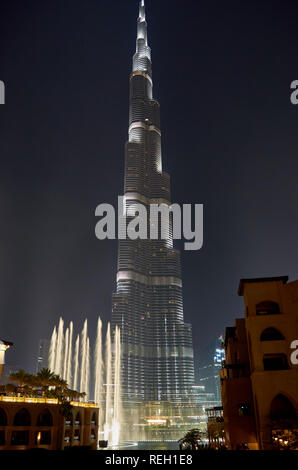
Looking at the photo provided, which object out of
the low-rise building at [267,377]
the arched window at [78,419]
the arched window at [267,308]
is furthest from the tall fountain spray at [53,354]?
the arched window at [267,308]

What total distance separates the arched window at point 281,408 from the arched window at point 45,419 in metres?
37.7

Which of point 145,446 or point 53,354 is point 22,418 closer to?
point 53,354

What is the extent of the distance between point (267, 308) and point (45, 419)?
40955 mm

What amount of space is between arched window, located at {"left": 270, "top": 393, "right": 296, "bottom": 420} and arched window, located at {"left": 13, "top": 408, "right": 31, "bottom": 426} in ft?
127

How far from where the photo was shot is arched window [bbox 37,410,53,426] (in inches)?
2419

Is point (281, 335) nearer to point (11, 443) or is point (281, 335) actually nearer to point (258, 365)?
point (258, 365)

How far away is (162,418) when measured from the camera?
638 ft

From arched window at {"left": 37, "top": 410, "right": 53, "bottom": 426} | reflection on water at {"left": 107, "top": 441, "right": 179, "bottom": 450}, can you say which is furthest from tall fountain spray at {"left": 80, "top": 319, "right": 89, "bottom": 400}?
arched window at {"left": 37, "top": 410, "right": 53, "bottom": 426}

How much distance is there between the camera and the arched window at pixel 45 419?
6144cm

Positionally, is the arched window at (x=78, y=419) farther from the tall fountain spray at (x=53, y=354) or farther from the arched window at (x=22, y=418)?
the tall fountain spray at (x=53, y=354)

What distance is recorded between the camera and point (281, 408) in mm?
43344

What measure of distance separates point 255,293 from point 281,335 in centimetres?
602
